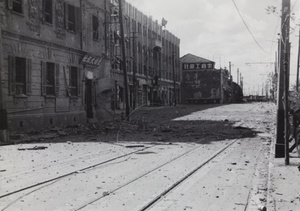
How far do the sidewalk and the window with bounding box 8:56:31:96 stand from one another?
12.7 meters

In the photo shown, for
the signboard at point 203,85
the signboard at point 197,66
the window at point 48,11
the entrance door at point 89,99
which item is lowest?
the entrance door at point 89,99

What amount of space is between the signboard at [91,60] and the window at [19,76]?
6.31 m

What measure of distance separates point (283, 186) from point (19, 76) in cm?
1514

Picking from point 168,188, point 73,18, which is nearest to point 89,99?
point 73,18

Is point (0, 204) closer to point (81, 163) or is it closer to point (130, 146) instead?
point (81, 163)

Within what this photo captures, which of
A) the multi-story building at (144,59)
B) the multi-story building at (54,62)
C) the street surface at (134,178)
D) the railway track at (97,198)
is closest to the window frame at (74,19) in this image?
the multi-story building at (54,62)

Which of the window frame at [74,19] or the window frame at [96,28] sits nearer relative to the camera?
the window frame at [74,19]

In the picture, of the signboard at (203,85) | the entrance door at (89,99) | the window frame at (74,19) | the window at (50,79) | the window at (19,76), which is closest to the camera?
the window at (19,76)

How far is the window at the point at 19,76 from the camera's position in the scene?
58.4 feet

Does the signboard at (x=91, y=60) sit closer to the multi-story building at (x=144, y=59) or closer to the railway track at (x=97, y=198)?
the multi-story building at (x=144, y=59)

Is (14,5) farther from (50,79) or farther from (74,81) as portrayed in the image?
(74,81)

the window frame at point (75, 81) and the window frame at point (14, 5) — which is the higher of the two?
the window frame at point (14, 5)

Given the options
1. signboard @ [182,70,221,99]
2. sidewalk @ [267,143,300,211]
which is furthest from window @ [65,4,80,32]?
signboard @ [182,70,221,99]

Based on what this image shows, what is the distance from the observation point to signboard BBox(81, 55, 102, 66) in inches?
1000
